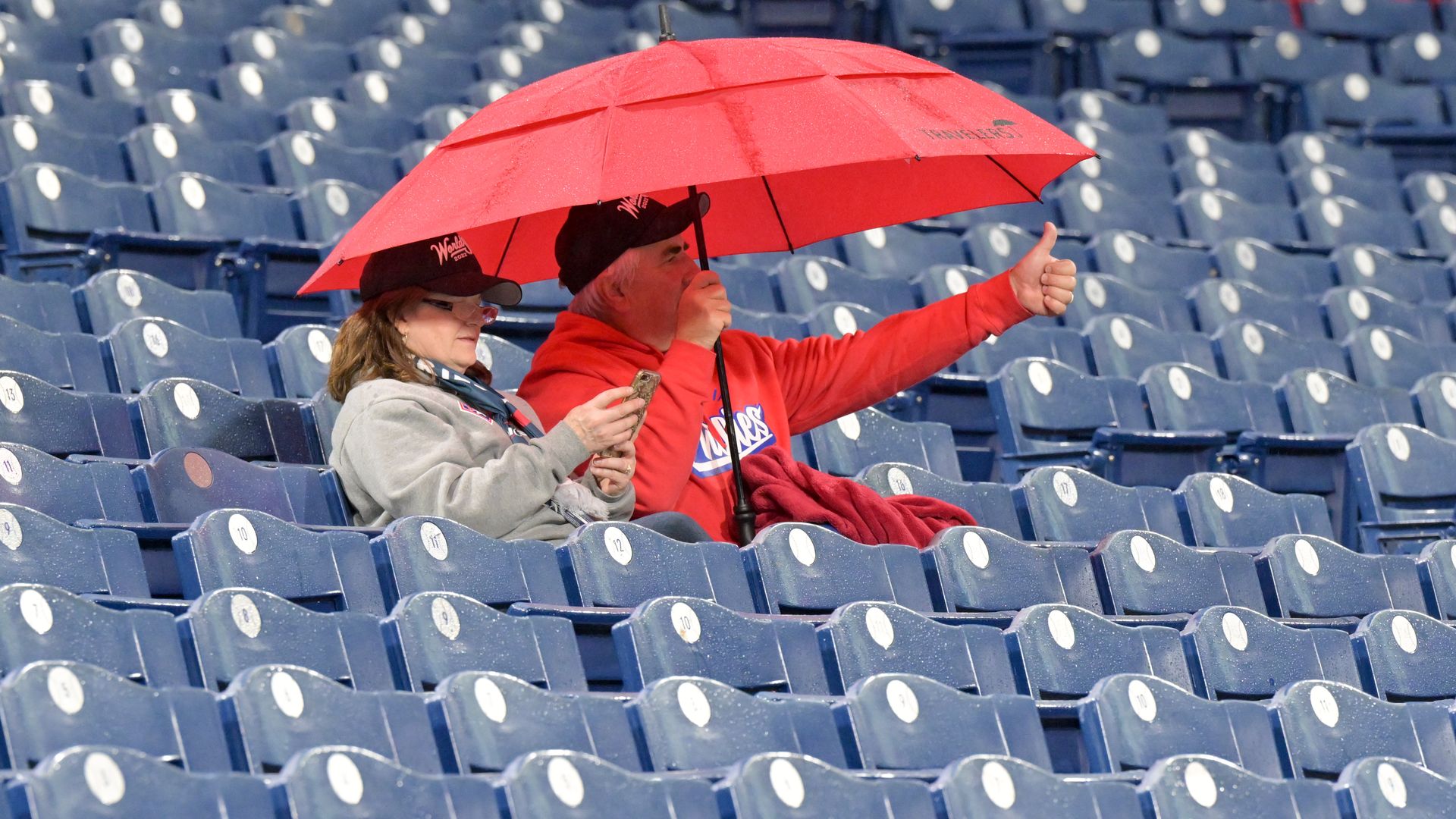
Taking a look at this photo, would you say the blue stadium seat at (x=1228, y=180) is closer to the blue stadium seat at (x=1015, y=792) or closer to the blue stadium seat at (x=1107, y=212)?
the blue stadium seat at (x=1107, y=212)

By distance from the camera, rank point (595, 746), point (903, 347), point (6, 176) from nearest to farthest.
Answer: point (595, 746) → point (903, 347) → point (6, 176)

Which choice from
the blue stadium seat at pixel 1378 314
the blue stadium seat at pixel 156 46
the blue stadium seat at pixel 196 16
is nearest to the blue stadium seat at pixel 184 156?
the blue stadium seat at pixel 156 46

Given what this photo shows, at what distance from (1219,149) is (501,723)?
4.08 m

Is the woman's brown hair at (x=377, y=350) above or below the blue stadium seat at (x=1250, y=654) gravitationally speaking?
above

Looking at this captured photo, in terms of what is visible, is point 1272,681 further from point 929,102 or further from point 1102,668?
point 929,102

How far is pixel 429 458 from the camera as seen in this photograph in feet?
7.73

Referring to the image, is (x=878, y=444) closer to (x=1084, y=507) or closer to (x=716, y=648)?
(x=1084, y=507)

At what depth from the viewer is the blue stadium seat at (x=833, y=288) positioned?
13.4ft

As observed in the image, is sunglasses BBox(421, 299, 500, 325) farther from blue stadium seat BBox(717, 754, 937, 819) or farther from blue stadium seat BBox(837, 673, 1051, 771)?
blue stadium seat BBox(717, 754, 937, 819)

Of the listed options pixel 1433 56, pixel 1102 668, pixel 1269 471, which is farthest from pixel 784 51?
pixel 1433 56

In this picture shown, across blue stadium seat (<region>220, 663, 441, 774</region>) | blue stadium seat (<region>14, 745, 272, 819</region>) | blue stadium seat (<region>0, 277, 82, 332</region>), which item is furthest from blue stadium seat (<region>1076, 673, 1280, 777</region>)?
blue stadium seat (<region>0, 277, 82, 332</region>)

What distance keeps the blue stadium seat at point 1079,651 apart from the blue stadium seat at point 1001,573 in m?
0.17

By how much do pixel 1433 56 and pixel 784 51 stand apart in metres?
4.19

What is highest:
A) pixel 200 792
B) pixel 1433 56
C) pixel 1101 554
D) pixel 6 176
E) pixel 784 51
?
pixel 1433 56
